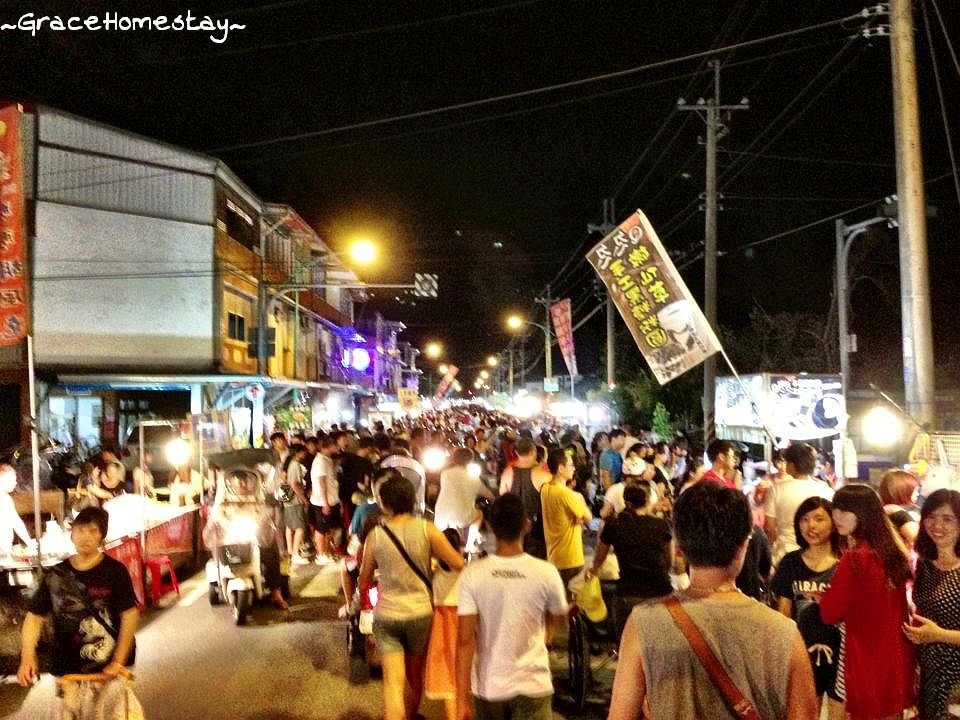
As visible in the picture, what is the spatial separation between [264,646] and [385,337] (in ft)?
214

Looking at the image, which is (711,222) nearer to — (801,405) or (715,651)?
(801,405)

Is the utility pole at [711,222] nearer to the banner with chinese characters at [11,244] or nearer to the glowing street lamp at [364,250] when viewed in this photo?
the glowing street lamp at [364,250]

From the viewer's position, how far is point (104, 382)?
20.8m

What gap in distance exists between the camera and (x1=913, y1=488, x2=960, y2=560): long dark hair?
13.7 feet

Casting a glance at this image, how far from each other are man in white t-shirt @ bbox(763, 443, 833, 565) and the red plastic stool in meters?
7.03

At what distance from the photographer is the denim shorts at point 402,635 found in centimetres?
520

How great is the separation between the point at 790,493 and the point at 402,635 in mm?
3533

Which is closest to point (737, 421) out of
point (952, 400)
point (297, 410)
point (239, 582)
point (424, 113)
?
point (952, 400)

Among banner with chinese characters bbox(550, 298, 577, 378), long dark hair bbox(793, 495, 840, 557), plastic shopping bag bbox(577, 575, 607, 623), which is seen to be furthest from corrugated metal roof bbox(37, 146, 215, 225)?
long dark hair bbox(793, 495, 840, 557)

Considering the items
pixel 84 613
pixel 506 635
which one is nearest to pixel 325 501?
pixel 84 613

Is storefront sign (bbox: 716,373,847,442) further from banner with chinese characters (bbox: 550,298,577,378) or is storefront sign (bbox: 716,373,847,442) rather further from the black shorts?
banner with chinese characters (bbox: 550,298,577,378)

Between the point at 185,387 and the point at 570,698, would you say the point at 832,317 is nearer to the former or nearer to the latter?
the point at 185,387

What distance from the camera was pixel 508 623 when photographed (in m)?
4.13

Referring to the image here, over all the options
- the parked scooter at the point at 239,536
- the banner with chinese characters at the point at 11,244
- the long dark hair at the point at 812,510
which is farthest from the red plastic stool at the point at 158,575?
the long dark hair at the point at 812,510
